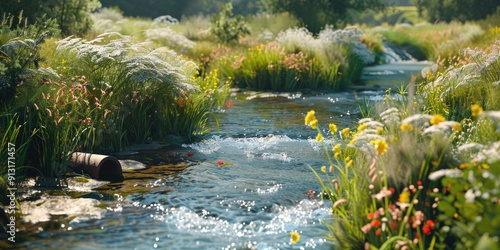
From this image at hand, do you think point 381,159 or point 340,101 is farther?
point 340,101

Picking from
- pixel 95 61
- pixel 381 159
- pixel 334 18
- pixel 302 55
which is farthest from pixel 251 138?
pixel 334 18

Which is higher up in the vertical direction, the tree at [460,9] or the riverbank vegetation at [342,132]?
the tree at [460,9]

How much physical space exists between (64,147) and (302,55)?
36.2ft

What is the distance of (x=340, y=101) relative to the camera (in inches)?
598

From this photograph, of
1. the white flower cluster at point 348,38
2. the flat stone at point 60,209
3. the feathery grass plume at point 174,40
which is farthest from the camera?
the white flower cluster at point 348,38

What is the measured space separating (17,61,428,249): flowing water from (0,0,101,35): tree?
735 cm

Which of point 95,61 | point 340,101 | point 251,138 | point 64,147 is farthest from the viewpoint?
point 340,101

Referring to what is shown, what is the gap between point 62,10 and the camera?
17.9 m

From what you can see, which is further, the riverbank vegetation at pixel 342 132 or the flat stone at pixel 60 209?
the flat stone at pixel 60 209

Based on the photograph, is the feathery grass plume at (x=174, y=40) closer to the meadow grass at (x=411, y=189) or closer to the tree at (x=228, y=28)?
the tree at (x=228, y=28)

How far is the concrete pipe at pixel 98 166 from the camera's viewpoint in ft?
23.5

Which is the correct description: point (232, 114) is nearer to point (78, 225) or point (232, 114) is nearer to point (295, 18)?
point (78, 225)

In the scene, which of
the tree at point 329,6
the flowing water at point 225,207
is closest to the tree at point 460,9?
the tree at point 329,6

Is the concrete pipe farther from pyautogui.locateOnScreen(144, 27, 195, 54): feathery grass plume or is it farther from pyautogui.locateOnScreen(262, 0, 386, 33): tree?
pyautogui.locateOnScreen(262, 0, 386, 33): tree
